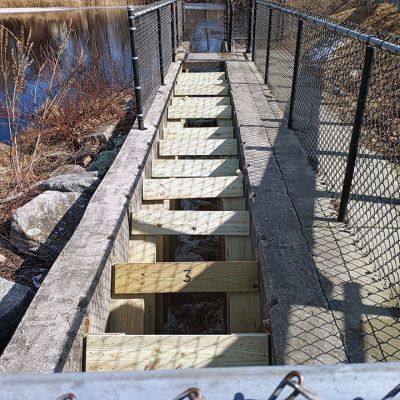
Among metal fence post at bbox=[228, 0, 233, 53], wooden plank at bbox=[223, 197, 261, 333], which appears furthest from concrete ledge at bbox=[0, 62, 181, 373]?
metal fence post at bbox=[228, 0, 233, 53]

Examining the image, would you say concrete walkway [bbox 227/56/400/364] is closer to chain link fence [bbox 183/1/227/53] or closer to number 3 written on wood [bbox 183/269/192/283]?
number 3 written on wood [bbox 183/269/192/283]

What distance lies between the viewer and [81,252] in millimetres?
3096

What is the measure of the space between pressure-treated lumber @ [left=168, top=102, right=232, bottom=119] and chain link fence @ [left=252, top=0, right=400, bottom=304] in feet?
3.06

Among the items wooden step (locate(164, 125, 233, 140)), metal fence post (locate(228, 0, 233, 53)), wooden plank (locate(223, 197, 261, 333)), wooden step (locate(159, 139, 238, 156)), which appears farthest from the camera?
metal fence post (locate(228, 0, 233, 53))

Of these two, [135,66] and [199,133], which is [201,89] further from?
[135,66]

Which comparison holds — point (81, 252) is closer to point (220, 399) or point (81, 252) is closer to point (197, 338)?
point (197, 338)

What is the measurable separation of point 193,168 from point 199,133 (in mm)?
1239

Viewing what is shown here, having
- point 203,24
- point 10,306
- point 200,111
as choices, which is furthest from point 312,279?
point 203,24

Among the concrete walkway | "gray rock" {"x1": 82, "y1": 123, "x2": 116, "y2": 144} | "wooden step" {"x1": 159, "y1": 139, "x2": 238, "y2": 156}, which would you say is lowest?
"gray rock" {"x1": 82, "y1": 123, "x2": 116, "y2": 144}

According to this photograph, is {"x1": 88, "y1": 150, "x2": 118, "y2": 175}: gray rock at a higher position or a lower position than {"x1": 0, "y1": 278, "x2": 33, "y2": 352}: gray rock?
lower

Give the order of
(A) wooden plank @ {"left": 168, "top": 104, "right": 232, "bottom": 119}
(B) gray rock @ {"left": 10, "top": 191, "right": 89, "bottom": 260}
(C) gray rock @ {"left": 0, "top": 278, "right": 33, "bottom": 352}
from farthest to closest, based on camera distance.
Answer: (A) wooden plank @ {"left": 168, "top": 104, "right": 232, "bottom": 119}
(B) gray rock @ {"left": 10, "top": 191, "right": 89, "bottom": 260}
(C) gray rock @ {"left": 0, "top": 278, "right": 33, "bottom": 352}

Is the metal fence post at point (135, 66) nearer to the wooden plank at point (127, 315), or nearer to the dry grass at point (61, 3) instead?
the wooden plank at point (127, 315)

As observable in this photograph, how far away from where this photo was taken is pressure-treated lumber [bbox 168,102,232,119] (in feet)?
22.9

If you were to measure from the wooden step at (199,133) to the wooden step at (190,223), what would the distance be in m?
2.38
